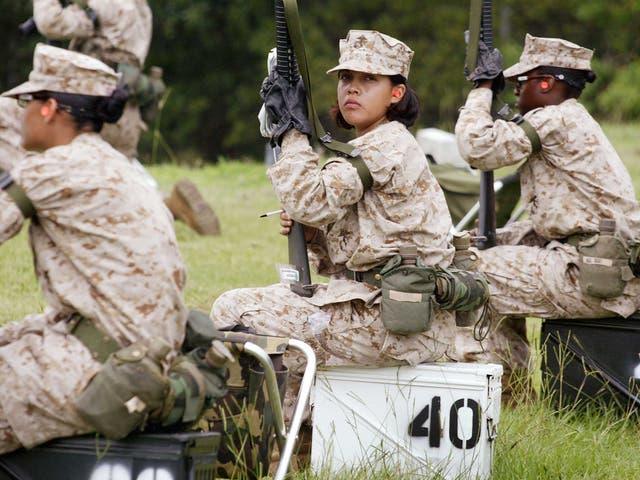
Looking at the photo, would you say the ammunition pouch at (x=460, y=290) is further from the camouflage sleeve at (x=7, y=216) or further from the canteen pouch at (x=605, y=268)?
the camouflage sleeve at (x=7, y=216)

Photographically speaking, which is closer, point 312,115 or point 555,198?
point 312,115

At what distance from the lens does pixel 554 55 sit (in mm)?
6719

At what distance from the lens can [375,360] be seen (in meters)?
5.26

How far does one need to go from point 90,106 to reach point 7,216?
478 millimetres

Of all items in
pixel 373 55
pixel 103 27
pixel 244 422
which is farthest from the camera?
pixel 103 27

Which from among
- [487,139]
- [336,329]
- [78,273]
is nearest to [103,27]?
[487,139]

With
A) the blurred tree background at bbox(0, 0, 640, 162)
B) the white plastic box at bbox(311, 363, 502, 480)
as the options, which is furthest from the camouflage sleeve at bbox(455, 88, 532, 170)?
the blurred tree background at bbox(0, 0, 640, 162)

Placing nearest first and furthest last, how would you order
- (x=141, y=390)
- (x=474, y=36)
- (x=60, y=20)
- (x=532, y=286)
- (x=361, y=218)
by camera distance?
(x=141, y=390), (x=361, y=218), (x=532, y=286), (x=474, y=36), (x=60, y=20)

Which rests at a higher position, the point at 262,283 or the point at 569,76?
the point at 569,76

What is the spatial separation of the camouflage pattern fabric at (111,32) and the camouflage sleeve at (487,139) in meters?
3.42

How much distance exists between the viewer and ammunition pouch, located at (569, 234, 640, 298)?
6.20 m

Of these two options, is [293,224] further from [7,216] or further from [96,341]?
[7,216]

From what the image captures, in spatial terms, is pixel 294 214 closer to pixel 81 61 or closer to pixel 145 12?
pixel 81 61

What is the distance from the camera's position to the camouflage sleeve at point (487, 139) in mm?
6465
